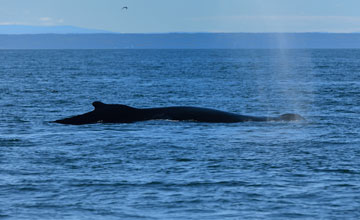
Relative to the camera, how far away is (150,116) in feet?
93.1

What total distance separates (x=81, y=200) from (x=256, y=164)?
5.81m

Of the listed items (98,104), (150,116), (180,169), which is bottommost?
(180,169)

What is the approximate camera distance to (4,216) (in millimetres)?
13664

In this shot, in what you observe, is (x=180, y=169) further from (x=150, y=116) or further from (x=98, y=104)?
(x=150, y=116)

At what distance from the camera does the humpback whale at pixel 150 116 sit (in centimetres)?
2806

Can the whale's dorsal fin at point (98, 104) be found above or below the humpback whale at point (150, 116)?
above

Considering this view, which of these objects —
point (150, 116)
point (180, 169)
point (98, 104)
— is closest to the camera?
point (180, 169)

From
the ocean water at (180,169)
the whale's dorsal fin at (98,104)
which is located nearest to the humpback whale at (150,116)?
the whale's dorsal fin at (98,104)

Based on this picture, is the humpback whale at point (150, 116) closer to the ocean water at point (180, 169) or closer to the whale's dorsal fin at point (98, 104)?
the whale's dorsal fin at point (98, 104)

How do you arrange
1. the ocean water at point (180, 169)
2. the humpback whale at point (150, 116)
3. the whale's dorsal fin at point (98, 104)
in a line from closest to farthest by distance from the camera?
the ocean water at point (180, 169), the whale's dorsal fin at point (98, 104), the humpback whale at point (150, 116)

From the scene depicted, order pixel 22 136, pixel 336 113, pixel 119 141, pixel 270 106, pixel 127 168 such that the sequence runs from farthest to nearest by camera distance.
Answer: pixel 270 106, pixel 336 113, pixel 22 136, pixel 119 141, pixel 127 168

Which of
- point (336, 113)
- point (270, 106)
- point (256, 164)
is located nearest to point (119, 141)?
point (256, 164)

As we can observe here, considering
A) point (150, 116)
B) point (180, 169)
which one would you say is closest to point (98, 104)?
point (150, 116)

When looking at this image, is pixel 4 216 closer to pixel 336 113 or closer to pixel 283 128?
pixel 283 128
